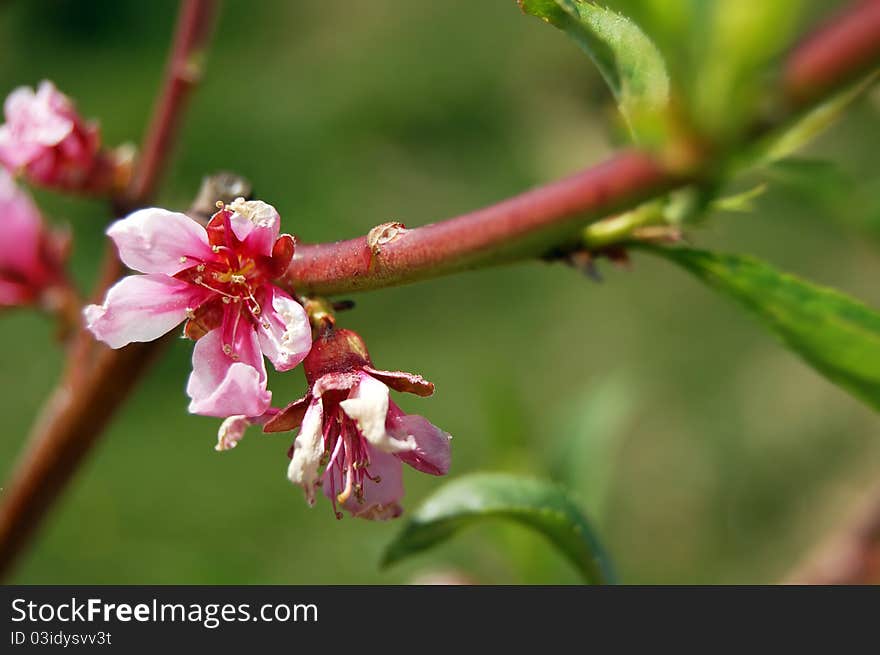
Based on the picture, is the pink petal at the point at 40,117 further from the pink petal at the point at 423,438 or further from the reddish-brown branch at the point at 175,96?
the pink petal at the point at 423,438

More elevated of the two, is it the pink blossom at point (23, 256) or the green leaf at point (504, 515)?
the pink blossom at point (23, 256)

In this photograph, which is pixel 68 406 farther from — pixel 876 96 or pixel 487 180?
pixel 487 180

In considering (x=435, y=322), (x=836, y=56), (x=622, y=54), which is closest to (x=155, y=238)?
(x=622, y=54)

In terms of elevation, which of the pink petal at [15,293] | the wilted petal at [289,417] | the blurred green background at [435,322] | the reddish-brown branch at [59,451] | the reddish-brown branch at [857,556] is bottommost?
the wilted petal at [289,417]

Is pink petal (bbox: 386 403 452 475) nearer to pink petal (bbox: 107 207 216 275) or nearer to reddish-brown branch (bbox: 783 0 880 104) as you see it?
pink petal (bbox: 107 207 216 275)

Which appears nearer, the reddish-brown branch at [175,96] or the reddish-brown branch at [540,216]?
the reddish-brown branch at [540,216]

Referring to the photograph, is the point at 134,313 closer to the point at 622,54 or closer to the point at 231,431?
the point at 231,431

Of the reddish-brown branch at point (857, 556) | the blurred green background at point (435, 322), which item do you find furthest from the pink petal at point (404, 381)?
the blurred green background at point (435, 322)
